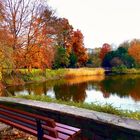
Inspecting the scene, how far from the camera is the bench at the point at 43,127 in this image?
3713 millimetres

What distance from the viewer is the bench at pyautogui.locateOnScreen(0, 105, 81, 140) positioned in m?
3.71

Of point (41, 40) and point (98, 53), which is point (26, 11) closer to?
point (41, 40)

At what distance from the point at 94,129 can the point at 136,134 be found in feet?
2.66

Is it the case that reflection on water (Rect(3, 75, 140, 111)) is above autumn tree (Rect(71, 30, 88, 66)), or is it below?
below

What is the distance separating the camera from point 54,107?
5227 millimetres

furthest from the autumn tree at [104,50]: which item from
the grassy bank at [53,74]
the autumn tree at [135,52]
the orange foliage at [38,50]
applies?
the orange foliage at [38,50]

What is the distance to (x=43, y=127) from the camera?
12.5ft

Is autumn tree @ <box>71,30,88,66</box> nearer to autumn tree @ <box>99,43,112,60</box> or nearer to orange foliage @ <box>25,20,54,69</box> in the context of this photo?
autumn tree @ <box>99,43,112,60</box>

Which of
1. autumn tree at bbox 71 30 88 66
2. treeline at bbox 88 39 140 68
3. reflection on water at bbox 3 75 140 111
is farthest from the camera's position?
treeline at bbox 88 39 140 68

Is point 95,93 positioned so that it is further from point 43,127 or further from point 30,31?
point 43,127

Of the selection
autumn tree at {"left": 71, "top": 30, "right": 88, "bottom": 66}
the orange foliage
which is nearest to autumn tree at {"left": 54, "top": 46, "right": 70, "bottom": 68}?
autumn tree at {"left": 71, "top": 30, "right": 88, "bottom": 66}

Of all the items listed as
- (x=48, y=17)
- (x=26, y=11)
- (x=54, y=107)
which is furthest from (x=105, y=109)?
(x=48, y=17)

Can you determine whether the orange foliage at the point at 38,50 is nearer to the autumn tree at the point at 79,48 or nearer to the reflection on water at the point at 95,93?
the reflection on water at the point at 95,93


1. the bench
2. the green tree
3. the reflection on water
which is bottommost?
the reflection on water
